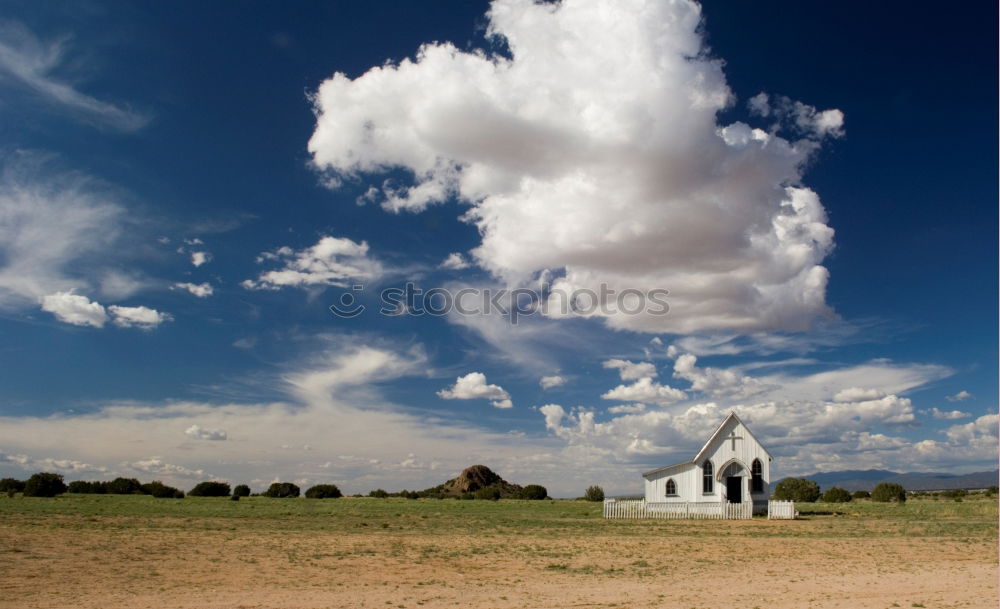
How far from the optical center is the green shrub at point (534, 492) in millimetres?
79125

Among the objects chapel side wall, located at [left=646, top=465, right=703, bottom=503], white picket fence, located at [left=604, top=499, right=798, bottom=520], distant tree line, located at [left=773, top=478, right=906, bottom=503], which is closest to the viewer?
white picket fence, located at [left=604, top=499, right=798, bottom=520]

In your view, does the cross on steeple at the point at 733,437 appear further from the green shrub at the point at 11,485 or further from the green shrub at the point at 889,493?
the green shrub at the point at 11,485

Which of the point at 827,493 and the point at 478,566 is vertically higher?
the point at 478,566

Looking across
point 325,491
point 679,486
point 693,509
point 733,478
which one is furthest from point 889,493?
point 325,491

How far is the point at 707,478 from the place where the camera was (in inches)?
1620

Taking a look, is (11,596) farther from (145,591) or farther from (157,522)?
(157,522)

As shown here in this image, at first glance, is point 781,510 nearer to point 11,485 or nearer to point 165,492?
point 165,492

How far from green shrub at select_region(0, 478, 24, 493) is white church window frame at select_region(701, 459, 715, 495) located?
61265 mm

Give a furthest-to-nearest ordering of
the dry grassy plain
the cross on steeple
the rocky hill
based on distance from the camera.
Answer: the rocky hill → the cross on steeple → the dry grassy plain

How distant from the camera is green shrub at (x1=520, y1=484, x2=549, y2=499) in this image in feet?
260

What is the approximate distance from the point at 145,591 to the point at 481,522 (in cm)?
2022

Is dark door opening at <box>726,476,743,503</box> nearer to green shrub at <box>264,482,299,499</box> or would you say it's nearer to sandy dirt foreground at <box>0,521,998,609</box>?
sandy dirt foreground at <box>0,521,998,609</box>

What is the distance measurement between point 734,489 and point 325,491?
50.7 metres

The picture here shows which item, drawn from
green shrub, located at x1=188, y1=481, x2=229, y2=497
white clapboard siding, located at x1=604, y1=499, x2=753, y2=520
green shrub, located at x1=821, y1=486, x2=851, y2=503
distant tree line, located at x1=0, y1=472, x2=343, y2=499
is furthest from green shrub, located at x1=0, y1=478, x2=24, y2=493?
green shrub, located at x1=821, y1=486, x2=851, y2=503
